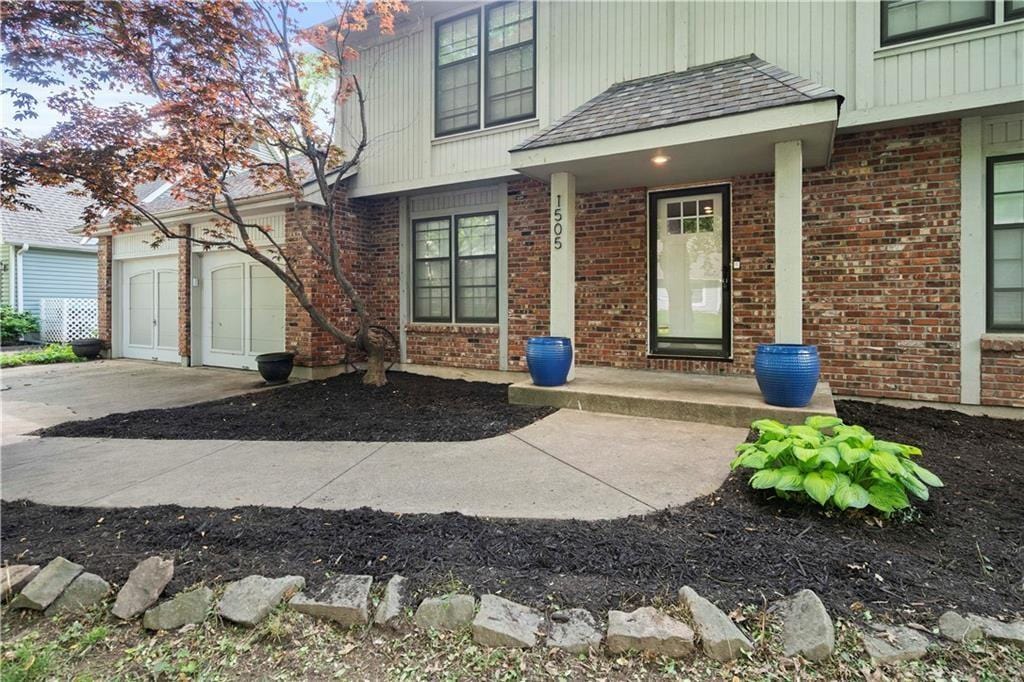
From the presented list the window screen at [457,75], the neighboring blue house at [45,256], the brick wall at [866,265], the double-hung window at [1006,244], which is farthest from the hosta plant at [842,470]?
the neighboring blue house at [45,256]

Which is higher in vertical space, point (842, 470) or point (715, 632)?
point (842, 470)

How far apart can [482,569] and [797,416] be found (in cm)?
332

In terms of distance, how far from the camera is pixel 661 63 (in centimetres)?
642

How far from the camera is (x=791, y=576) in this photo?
→ 2229 mm

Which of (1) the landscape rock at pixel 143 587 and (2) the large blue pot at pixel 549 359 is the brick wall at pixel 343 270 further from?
(1) the landscape rock at pixel 143 587

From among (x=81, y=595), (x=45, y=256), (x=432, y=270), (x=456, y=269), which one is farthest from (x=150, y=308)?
(x=81, y=595)

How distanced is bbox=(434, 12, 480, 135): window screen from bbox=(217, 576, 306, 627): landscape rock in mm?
6979

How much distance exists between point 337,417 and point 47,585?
321 centimetres

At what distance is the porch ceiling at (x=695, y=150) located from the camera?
460cm

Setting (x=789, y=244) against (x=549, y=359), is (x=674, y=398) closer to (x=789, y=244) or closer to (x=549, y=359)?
(x=549, y=359)

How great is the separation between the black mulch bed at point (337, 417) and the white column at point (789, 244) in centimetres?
252

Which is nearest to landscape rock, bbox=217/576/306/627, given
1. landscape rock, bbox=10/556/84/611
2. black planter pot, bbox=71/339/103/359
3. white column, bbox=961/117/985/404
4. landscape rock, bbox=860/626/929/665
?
landscape rock, bbox=10/556/84/611

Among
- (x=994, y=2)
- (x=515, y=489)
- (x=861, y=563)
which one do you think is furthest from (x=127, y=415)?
(x=994, y=2)

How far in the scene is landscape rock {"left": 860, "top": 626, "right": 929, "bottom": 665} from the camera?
5.92 ft
